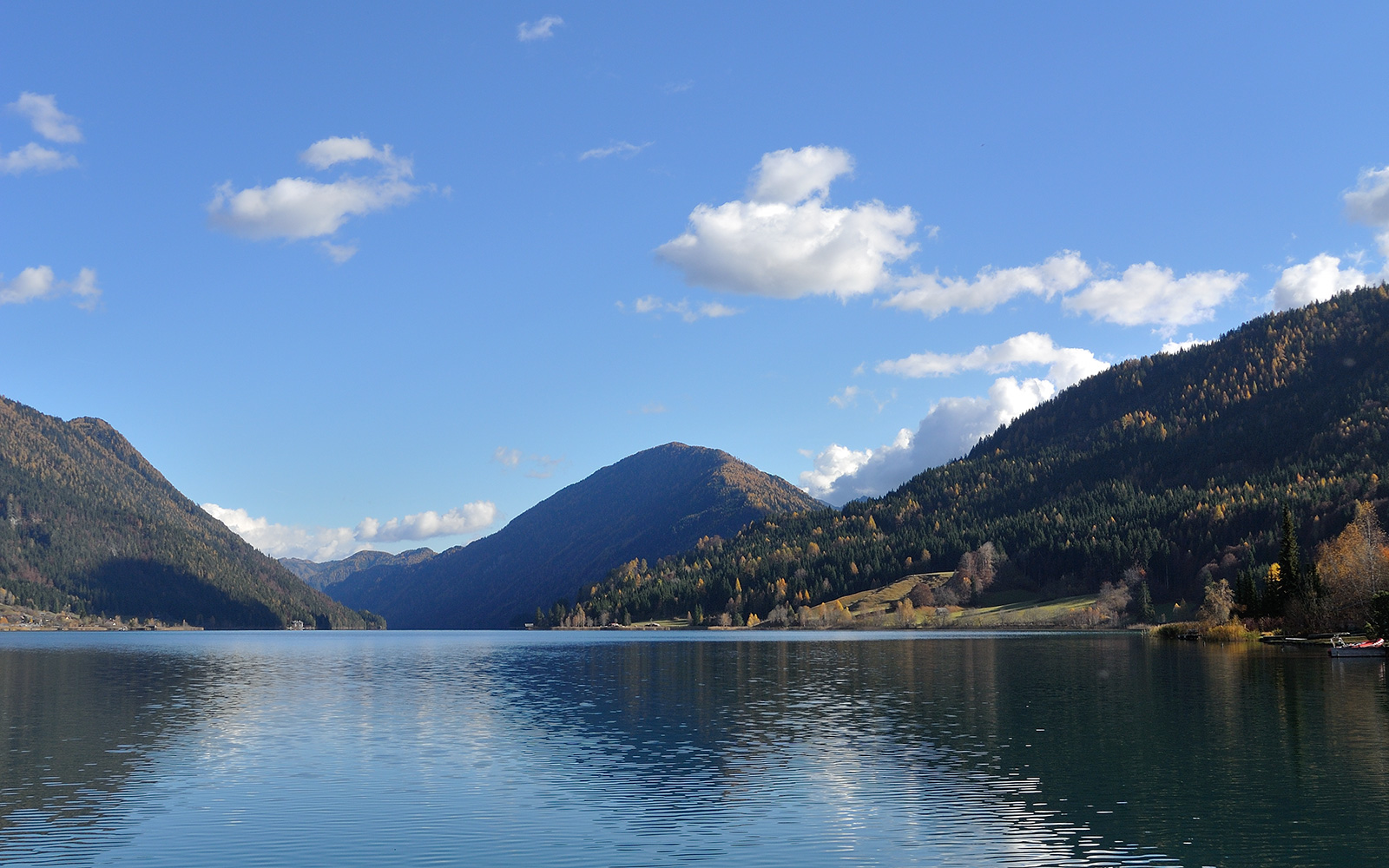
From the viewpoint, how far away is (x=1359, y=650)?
399 feet

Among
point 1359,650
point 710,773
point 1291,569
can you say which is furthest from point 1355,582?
point 710,773

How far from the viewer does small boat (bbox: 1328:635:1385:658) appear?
120875 millimetres

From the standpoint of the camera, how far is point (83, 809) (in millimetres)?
40500

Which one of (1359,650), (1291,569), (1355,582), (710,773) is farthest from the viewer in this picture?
(1291,569)

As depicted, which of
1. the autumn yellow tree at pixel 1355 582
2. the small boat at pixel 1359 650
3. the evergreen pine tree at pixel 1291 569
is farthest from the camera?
the evergreen pine tree at pixel 1291 569

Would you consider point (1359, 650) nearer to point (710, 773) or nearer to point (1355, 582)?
point (1355, 582)

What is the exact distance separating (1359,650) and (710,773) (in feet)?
348

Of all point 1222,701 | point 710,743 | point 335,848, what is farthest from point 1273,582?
point 335,848

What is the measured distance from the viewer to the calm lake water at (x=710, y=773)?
114 ft

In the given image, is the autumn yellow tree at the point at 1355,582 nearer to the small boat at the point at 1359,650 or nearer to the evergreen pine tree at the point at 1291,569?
the evergreen pine tree at the point at 1291,569

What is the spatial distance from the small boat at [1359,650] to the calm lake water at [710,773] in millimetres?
26204

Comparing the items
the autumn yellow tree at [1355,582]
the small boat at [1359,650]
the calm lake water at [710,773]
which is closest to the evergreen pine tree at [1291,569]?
the autumn yellow tree at [1355,582]

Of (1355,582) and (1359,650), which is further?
(1355,582)

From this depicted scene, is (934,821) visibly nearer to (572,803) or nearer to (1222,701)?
(572,803)
